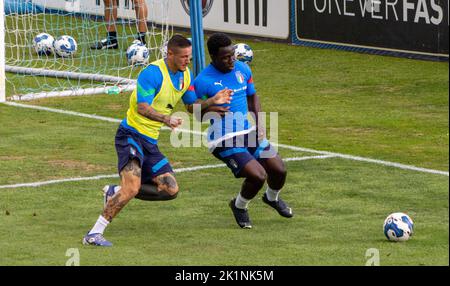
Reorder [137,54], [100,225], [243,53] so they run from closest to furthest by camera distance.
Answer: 1. [100,225]
2. [137,54]
3. [243,53]

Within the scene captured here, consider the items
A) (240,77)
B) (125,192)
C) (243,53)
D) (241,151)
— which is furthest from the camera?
(243,53)

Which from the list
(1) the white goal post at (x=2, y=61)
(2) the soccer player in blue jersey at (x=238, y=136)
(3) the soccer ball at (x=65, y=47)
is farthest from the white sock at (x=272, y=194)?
(3) the soccer ball at (x=65, y=47)

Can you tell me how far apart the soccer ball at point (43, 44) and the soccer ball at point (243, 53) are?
332 cm

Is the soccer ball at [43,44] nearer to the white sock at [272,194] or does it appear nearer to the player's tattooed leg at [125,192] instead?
the white sock at [272,194]

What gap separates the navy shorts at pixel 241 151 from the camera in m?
12.0

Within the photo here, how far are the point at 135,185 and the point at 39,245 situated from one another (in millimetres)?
1005

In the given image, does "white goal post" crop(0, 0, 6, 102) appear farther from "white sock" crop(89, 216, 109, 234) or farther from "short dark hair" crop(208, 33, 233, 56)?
"white sock" crop(89, 216, 109, 234)

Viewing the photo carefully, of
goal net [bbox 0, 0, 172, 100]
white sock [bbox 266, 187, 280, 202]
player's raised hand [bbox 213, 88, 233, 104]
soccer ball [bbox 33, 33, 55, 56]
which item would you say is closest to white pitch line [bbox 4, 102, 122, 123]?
goal net [bbox 0, 0, 172, 100]

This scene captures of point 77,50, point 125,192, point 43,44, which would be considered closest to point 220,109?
point 125,192

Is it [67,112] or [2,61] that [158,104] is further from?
[2,61]

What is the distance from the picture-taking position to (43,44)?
74.4 ft

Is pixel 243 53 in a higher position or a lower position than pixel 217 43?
lower

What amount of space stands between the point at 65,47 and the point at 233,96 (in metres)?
10.8
